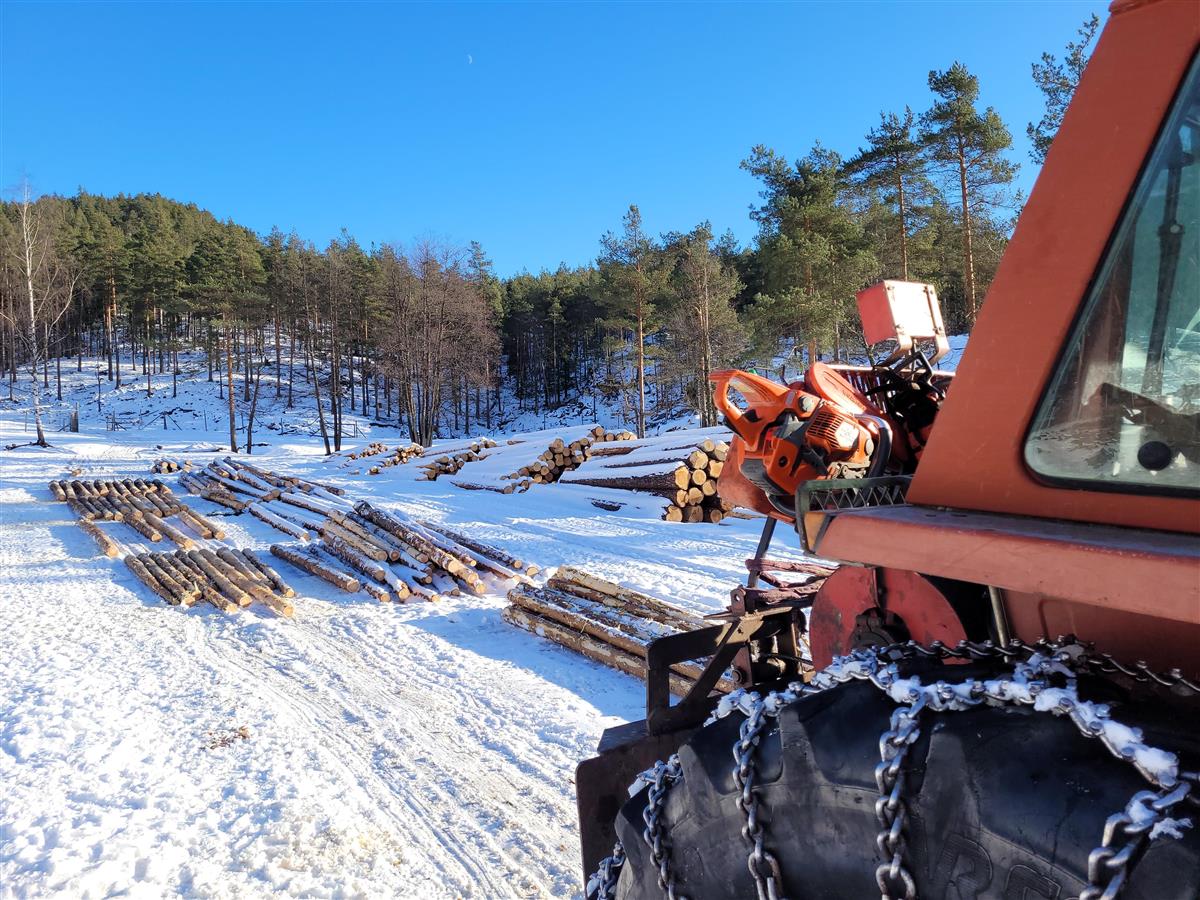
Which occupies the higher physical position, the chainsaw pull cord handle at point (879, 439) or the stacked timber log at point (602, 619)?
the chainsaw pull cord handle at point (879, 439)

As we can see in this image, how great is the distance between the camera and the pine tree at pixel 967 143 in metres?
20.2

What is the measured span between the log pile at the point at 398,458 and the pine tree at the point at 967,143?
18.0m

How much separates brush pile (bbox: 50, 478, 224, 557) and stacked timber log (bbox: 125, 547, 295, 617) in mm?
1294

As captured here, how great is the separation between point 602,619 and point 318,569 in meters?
4.13

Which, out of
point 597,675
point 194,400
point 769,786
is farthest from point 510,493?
point 194,400

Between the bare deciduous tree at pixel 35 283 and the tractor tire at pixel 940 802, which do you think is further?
the bare deciduous tree at pixel 35 283

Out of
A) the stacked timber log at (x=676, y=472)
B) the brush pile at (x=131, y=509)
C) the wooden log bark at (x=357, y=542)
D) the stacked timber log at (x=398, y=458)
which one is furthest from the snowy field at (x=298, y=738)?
the stacked timber log at (x=398, y=458)

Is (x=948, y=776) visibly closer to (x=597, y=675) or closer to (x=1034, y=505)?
(x=1034, y=505)

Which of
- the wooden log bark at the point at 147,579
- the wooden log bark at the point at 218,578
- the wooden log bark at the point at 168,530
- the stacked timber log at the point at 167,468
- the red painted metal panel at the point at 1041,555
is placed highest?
the red painted metal panel at the point at 1041,555

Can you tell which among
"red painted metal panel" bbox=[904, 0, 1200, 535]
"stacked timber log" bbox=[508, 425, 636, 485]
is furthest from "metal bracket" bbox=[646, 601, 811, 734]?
"stacked timber log" bbox=[508, 425, 636, 485]

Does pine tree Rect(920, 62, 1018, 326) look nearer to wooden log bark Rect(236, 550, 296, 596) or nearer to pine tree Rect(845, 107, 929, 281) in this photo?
pine tree Rect(845, 107, 929, 281)

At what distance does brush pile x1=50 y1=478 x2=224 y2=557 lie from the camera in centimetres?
1066

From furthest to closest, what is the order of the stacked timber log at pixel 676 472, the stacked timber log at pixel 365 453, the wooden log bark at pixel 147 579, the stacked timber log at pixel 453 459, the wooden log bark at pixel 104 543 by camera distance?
the stacked timber log at pixel 365 453 → the stacked timber log at pixel 453 459 → the stacked timber log at pixel 676 472 → the wooden log bark at pixel 104 543 → the wooden log bark at pixel 147 579

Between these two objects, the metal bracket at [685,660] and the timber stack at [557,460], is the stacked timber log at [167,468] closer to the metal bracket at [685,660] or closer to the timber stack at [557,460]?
the timber stack at [557,460]
